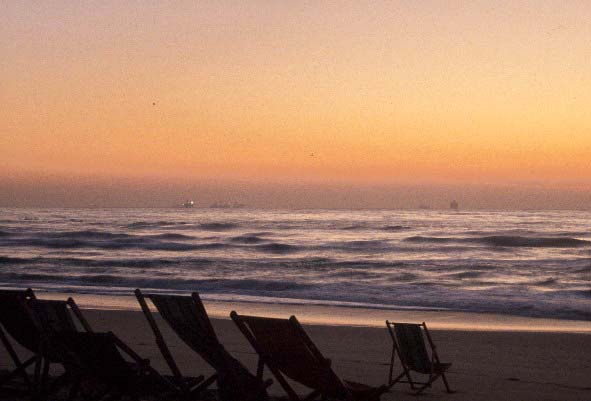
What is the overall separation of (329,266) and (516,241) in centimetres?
1755

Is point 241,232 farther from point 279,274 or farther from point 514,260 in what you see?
point 279,274

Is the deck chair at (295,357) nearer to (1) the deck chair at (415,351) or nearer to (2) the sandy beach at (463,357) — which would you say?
(1) the deck chair at (415,351)

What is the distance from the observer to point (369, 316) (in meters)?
14.0

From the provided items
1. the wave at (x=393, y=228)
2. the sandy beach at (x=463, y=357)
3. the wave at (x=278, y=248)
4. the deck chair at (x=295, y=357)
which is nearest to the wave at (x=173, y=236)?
the wave at (x=278, y=248)

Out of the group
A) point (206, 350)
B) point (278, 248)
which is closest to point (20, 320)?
point (206, 350)

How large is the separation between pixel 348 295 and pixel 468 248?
62.7 feet

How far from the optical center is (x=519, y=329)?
12133 millimetres

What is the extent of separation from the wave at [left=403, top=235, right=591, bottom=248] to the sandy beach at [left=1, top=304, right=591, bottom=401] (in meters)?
29.6

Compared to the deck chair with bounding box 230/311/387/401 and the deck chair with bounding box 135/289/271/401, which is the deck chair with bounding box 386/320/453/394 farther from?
the deck chair with bounding box 135/289/271/401

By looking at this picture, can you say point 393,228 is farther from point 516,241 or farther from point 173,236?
point 173,236

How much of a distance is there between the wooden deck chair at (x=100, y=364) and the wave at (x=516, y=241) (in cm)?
3613

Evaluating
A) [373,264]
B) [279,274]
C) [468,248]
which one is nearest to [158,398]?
[279,274]

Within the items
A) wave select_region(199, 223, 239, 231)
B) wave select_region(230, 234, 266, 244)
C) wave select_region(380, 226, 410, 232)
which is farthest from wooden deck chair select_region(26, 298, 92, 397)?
wave select_region(199, 223, 239, 231)

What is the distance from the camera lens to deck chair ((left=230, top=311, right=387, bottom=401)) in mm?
4652
